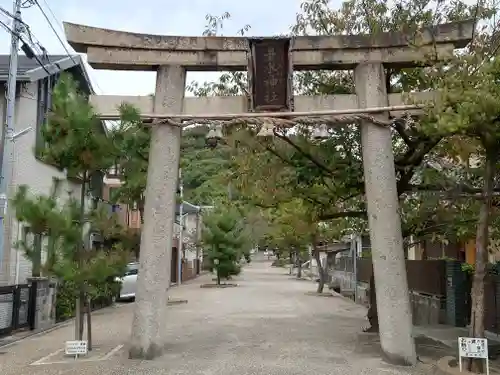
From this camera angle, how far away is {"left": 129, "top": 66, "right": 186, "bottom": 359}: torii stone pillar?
10.2 meters

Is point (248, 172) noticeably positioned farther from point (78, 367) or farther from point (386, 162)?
point (78, 367)

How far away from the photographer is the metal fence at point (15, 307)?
13.5 metres

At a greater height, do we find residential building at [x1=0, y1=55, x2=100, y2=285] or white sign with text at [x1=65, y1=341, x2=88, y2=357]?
residential building at [x1=0, y1=55, x2=100, y2=285]

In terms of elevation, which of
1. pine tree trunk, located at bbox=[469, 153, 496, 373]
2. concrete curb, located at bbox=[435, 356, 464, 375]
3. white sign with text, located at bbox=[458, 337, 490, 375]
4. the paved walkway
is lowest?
the paved walkway

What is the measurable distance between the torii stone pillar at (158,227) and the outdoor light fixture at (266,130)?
1.62 metres

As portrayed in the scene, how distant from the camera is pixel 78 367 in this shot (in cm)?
973

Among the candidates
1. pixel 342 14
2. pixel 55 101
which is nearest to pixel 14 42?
pixel 55 101

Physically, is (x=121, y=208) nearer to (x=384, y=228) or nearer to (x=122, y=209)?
(x=122, y=209)

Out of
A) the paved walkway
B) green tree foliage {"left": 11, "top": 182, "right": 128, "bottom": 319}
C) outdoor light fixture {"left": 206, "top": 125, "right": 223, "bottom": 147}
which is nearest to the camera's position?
the paved walkway

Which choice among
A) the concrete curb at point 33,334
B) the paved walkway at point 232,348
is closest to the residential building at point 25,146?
the concrete curb at point 33,334

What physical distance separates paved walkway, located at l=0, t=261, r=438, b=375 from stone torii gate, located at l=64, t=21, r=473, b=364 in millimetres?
725

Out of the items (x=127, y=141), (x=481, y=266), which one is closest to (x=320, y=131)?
(x=127, y=141)

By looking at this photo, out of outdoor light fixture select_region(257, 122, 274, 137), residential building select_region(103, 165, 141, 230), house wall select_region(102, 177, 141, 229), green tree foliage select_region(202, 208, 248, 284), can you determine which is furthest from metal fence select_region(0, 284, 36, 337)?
green tree foliage select_region(202, 208, 248, 284)

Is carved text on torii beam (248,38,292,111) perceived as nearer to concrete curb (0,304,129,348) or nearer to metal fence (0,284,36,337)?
concrete curb (0,304,129,348)
